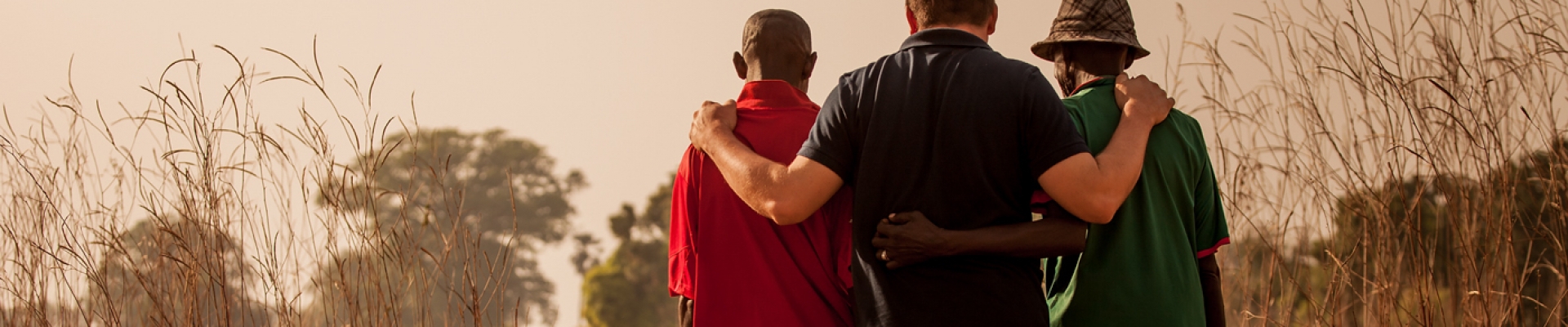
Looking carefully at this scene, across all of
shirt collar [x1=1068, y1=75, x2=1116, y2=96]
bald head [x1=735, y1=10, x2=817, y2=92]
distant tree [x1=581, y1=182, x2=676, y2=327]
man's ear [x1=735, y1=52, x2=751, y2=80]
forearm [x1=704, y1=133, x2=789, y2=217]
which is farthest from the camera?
distant tree [x1=581, y1=182, x2=676, y2=327]

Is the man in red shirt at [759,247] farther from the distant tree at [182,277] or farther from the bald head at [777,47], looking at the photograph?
the distant tree at [182,277]

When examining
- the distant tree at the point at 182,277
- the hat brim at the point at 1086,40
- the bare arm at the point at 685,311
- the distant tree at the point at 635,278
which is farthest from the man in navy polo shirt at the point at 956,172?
the distant tree at the point at 635,278

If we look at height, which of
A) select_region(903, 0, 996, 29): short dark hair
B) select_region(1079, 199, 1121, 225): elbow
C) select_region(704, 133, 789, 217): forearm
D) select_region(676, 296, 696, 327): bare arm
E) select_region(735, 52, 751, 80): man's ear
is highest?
select_region(735, 52, 751, 80): man's ear

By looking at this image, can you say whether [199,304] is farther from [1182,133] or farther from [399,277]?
[1182,133]

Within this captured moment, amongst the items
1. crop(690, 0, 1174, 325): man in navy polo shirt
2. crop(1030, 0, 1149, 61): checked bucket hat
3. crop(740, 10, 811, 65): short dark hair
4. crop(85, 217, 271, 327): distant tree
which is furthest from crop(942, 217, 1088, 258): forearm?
crop(85, 217, 271, 327): distant tree

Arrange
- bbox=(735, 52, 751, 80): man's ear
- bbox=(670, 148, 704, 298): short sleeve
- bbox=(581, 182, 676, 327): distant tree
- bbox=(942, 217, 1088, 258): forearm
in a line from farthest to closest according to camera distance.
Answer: bbox=(581, 182, 676, 327): distant tree < bbox=(735, 52, 751, 80): man's ear < bbox=(670, 148, 704, 298): short sleeve < bbox=(942, 217, 1088, 258): forearm

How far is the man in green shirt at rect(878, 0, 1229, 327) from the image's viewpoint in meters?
2.03

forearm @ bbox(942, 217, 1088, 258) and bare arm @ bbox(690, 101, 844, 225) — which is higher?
bare arm @ bbox(690, 101, 844, 225)

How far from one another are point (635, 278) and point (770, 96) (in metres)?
28.6

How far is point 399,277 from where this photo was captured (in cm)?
320

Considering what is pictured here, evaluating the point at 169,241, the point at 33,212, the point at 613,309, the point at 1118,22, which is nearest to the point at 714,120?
the point at 1118,22

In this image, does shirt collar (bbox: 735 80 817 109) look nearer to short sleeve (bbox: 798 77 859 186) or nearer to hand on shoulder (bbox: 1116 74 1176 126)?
short sleeve (bbox: 798 77 859 186)

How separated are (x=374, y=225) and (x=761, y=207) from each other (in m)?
1.38

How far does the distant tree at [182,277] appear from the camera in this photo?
296cm
